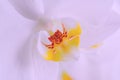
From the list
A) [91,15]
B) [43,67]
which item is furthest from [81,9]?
[43,67]

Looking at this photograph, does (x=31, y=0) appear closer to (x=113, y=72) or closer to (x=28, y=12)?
(x=28, y=12)

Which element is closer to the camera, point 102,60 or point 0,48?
point 0,48

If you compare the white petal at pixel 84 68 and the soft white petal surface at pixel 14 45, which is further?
the white petal at pixel 84 68

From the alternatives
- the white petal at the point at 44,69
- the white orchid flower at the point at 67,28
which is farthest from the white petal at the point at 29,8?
the white petal at the point at 44,69


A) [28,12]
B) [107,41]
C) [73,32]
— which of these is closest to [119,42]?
[107,41]

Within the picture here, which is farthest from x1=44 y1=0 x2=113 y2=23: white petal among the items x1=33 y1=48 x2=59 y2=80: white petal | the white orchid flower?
x1=33 y1=48 x2=59 y2=80: white petal

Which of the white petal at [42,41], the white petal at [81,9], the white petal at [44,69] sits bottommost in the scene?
the white petal at [44,69]

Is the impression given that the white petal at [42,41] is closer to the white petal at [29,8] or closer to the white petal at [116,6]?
the white petal at [29,8]

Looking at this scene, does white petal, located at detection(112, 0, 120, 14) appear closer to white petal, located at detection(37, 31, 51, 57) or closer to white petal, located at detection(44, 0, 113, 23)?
white petal, located at detection(44, 0, 113, 23)
